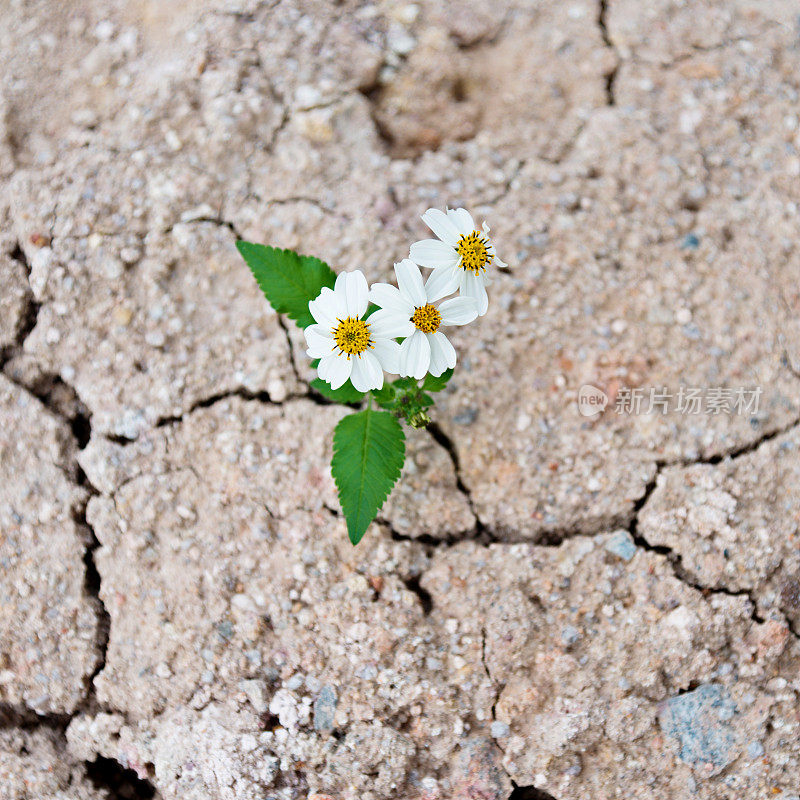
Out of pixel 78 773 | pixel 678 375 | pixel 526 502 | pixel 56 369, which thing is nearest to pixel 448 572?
pixel 526 502

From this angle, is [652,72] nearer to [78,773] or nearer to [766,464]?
[766,464]

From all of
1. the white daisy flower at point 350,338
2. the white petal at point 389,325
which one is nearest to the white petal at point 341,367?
the white daisy flower at point 350,338

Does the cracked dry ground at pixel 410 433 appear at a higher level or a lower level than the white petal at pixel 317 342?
lower

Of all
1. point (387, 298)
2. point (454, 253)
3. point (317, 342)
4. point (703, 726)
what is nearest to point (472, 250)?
point (454, 253)

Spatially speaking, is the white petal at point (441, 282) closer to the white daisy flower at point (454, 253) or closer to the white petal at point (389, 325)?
the white daisy flower at point (454, 253)

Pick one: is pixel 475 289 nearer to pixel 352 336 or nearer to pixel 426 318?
pixel 426 318

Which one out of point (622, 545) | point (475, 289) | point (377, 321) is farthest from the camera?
point (622, 545)
